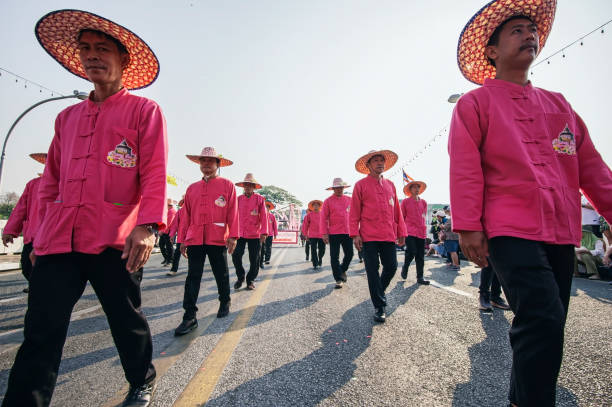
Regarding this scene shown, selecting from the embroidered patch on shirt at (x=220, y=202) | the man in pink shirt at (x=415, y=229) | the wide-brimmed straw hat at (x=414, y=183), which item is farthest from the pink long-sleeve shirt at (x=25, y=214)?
the wide-brimmed straw hat at (x=414, y=183)

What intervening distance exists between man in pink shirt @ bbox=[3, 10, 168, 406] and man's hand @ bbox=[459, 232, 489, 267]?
5.59ft

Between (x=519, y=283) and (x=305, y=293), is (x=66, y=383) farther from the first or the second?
(x=305, y=293)

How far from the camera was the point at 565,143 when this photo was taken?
1.65 metres

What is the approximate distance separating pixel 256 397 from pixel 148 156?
1.63m

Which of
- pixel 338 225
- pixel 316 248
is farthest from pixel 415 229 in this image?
pixel 316 248

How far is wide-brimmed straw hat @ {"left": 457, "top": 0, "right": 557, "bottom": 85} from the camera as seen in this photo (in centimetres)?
196

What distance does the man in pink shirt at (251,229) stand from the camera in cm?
563

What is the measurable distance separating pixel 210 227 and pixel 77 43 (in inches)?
90.3

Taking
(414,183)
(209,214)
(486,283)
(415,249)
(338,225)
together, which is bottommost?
(486,283)

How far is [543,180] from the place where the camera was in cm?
149

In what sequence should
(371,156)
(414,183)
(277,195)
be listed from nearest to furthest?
(371,156), (414,183), (277,195)

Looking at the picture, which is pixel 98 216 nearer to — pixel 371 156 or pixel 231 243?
pixel 231 243

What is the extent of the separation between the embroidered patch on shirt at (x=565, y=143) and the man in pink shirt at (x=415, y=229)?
4727mm

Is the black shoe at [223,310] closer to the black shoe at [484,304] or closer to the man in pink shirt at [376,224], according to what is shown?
the man in pink shirt at [376,224]
